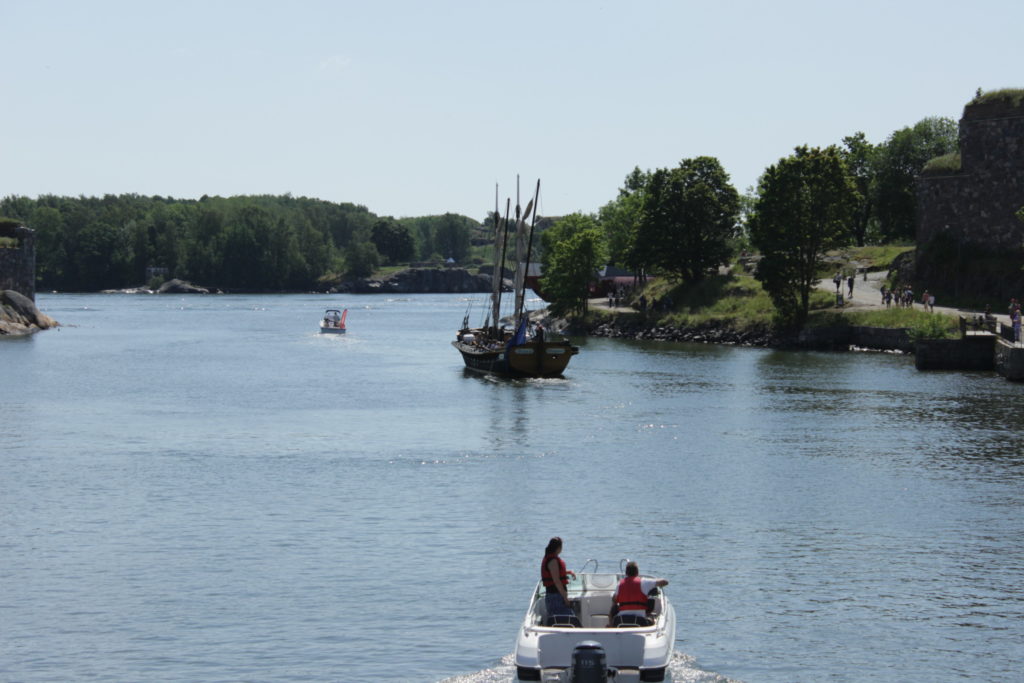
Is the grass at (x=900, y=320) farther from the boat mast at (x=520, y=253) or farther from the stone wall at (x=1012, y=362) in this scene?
the boat mast at (x=520, y=253)

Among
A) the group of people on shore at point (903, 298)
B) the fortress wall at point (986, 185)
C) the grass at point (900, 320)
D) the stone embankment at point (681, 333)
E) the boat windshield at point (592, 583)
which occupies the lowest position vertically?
the boat windshield at point (592, 583)

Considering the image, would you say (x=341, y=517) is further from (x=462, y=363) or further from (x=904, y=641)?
(x=462, y=363)

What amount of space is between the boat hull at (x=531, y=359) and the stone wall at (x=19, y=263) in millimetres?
63684

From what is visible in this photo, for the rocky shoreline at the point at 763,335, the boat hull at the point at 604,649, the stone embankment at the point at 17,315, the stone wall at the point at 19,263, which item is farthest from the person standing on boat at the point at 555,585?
the stone embankment at the point at 17,315

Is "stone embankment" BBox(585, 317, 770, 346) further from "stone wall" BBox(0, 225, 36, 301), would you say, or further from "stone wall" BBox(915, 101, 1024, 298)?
"stone wall" BBox(0, 225, 36, 301)

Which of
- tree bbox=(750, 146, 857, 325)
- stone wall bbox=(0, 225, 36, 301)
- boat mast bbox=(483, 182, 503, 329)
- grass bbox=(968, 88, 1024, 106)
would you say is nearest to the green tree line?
tree bbox=(750, 146, 857, 325)

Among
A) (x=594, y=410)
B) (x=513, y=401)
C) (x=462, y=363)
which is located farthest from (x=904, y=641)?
(x=462, y=363)

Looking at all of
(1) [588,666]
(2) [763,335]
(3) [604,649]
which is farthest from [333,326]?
(1) [588,666]

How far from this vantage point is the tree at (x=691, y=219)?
13300cm

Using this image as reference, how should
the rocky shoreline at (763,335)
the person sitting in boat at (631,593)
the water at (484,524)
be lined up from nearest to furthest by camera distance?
the person sitting in boat at (631,593)
the water at (484,524)
the rocky shoreline at (763,335)

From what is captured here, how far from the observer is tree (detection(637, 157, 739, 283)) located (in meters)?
133

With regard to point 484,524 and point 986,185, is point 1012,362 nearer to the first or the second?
point 986,185

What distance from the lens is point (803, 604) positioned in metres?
30.2

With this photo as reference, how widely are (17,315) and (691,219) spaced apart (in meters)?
72.4
